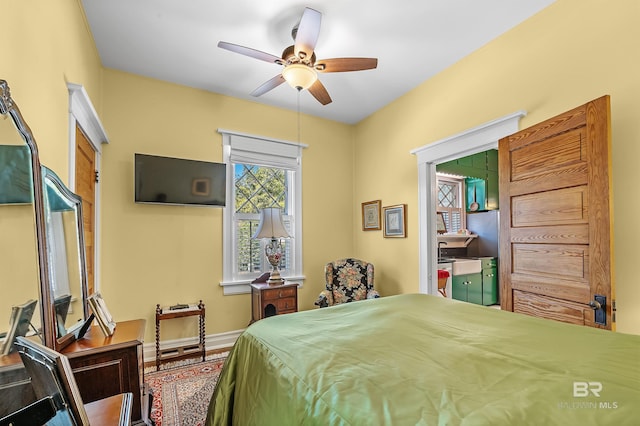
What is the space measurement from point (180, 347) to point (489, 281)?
4.70 m

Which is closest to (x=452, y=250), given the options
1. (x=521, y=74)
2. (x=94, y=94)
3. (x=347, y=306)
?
(x=521, y=74)

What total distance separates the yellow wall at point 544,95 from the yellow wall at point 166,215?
4.15ft

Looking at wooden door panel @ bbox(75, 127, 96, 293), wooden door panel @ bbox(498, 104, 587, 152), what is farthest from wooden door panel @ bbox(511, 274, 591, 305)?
wooden door panel @ bbox(75, 127, 96, 293)

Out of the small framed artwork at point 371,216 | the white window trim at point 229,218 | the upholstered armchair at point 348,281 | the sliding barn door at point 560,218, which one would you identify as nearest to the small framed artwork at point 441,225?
the small framed artwork at point 371,216

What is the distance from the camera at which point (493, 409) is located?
750 millimetres

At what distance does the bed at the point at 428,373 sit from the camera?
0.76 meters

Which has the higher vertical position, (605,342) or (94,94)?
(94,94)

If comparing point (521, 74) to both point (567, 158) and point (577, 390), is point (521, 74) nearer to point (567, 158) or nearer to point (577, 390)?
point (567, 158)

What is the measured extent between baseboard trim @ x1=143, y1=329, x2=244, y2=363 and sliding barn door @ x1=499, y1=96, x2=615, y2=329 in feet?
8.80

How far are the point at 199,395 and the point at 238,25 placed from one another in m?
2.81

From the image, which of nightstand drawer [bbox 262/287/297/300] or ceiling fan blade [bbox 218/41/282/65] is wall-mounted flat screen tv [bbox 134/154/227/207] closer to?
nightstand drawer [bbox 262/287/297/300]

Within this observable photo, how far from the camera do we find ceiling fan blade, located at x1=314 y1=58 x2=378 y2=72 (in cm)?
221

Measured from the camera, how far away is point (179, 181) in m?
3.10

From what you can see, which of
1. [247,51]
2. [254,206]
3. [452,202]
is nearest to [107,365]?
[247,51]
